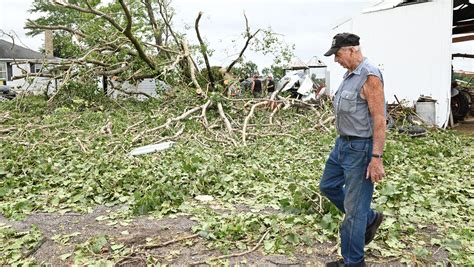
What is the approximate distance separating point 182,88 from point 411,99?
5.70 metres

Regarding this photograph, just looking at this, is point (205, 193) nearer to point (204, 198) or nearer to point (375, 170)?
point (204, 198)

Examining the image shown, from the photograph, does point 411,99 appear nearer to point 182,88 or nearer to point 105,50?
point 182,88

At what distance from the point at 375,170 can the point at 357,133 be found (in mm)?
266

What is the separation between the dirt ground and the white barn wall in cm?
875

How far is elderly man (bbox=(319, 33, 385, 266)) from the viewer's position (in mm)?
2914

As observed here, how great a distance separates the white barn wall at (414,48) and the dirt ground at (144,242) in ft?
28.7

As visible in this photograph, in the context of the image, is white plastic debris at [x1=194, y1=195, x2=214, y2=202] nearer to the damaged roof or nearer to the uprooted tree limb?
the uprooted tree limb

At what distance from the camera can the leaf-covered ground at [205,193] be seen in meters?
3.47

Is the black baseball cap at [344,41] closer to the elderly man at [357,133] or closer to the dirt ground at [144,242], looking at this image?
the elderly man at [357,133]

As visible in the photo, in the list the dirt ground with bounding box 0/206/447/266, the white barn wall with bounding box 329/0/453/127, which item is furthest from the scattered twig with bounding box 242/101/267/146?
the white barn wall with bounding box 329/0/453/127

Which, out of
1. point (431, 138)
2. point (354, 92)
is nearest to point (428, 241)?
point (354, 92)

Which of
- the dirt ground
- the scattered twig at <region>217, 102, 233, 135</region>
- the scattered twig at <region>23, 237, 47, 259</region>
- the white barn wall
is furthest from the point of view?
the white barn wall

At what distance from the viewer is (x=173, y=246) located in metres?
3.52

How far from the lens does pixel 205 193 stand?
506cm
